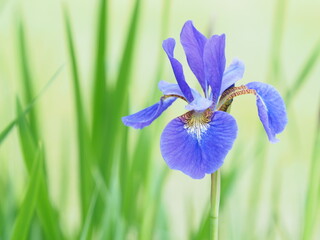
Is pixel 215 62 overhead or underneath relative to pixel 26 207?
overhead

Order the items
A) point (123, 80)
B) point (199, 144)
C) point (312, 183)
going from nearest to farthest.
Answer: point (199, 144), point (312, 183), point (123, 80)

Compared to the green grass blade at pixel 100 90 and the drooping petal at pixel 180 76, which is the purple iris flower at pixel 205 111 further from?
the green grass blade at pixel 100 90

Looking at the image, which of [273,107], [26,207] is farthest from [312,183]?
[26,207]

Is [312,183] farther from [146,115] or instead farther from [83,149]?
[83,149]

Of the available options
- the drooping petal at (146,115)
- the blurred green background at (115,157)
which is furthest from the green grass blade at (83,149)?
the drooping petal at (146,115)

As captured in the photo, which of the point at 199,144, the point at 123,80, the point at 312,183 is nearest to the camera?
the point at 199,144

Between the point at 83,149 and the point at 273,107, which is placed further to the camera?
the point at 83,149

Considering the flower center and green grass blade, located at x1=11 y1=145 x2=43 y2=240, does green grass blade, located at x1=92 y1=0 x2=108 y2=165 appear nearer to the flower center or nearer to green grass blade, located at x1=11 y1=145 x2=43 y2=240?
green grass blade, located at x1=11 y1=145 x2=43 y2=240

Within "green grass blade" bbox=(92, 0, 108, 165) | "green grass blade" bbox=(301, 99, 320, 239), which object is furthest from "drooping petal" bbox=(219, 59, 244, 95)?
"green grass blade" bbox=(92, 0, 108, 165)

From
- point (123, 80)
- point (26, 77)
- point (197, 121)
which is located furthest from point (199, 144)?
point (26, 77)
